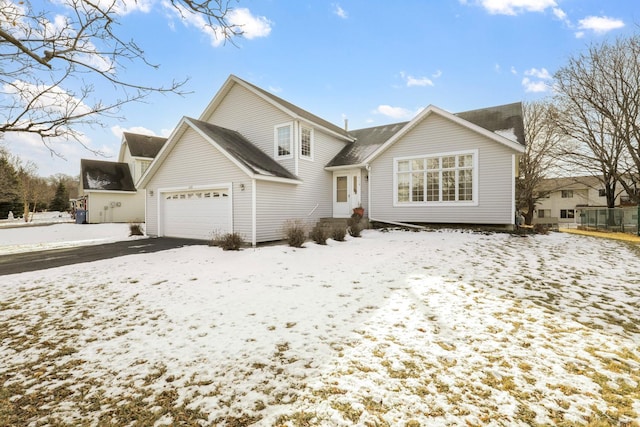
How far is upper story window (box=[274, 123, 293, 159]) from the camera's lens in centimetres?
1420

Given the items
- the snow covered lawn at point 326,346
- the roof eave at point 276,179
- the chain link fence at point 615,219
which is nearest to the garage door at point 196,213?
the roof eave at point 276,179

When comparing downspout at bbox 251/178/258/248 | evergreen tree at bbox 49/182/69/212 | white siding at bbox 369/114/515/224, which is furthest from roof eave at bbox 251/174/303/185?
evergreen tree at bbox 49/182/69/212

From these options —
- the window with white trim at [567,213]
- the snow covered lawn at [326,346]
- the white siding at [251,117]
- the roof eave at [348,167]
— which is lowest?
the snow covered lawn at [326,346]

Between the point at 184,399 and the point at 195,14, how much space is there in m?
5.15

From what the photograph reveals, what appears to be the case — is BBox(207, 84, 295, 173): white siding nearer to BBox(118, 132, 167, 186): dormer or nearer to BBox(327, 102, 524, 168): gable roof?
BBox(327, 102, 524, 168): gable roof

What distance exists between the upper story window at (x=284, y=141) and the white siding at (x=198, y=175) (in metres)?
3.25

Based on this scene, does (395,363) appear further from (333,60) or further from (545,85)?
(545,85)

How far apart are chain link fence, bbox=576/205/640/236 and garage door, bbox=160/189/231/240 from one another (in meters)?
19.6

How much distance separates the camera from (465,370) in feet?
9.94

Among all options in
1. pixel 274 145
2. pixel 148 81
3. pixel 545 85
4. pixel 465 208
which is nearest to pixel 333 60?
pixel 274 145

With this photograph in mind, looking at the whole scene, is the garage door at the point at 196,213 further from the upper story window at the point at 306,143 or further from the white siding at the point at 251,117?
the upper story window at the point at 306,143

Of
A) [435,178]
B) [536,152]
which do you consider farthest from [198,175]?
[536,152]

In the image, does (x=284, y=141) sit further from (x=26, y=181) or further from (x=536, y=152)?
(x=26, y=181)

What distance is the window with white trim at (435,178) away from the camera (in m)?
12.4
